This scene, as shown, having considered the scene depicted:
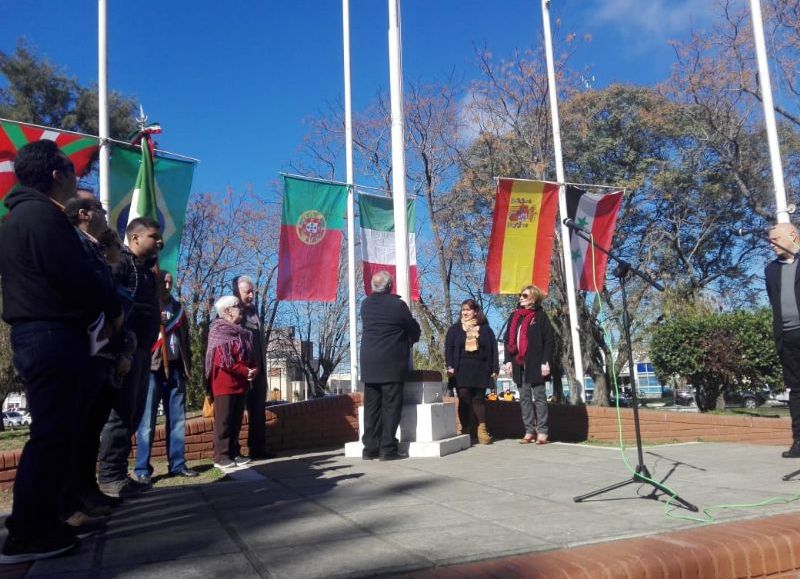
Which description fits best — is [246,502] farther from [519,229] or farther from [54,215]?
[519,229]

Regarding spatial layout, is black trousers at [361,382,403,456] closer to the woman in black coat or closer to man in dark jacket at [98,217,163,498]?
the woman in black coat

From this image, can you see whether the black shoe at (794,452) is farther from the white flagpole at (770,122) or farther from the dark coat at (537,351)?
the white flagpole at (770,122)

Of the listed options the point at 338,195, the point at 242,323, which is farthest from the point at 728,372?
the point at 242,323

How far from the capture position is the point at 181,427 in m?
5.83

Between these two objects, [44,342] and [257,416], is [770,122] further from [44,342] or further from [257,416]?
[44,342]

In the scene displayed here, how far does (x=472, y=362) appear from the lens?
800 centimetres

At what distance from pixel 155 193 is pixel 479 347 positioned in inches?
Result: 175

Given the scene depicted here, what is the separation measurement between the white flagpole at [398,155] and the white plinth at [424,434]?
134 cm

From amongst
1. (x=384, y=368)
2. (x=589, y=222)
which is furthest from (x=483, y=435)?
(x=589, y=222)

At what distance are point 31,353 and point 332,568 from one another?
1.64 meters

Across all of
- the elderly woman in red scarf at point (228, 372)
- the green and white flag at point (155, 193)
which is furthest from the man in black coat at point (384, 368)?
the green and white flag at point (155, 193)

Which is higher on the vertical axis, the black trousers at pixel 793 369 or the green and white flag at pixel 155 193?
the green and white flag at pixel 155 193

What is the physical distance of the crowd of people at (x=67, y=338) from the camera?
2.99 metres

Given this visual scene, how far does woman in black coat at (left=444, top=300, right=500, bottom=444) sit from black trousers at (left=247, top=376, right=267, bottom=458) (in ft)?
7.44
